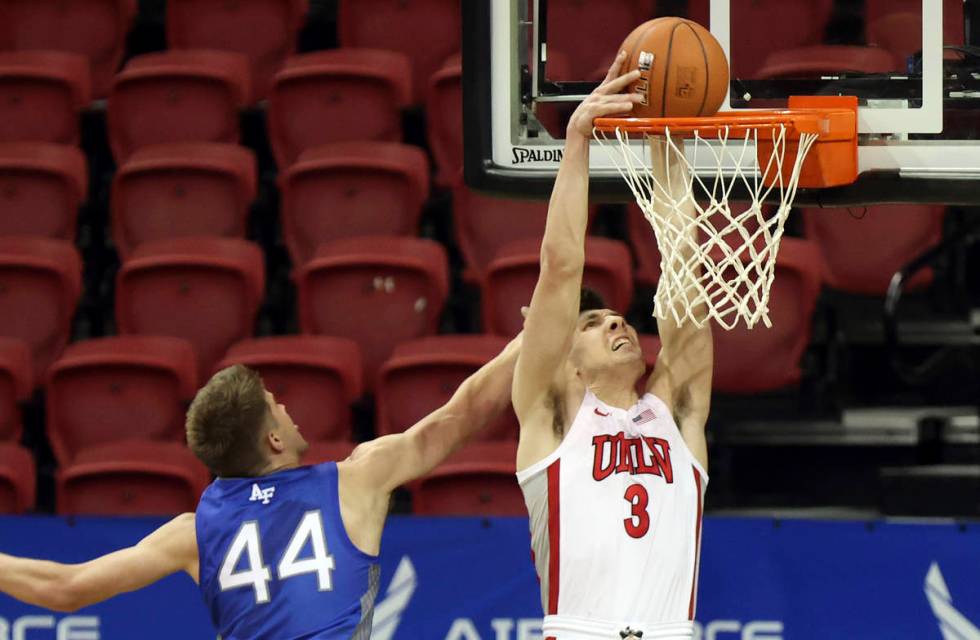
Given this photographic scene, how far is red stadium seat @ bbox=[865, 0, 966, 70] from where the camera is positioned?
5.12 meters

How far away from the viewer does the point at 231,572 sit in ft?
14.9

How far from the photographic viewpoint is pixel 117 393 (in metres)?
7.18

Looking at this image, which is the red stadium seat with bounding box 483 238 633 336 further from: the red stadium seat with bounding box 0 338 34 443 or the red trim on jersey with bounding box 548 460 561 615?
the red trim on jersey with bounding box 548 460 561 615

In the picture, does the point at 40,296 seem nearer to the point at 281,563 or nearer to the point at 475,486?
the point at 475,486

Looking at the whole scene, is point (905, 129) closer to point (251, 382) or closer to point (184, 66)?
point (251, 382)

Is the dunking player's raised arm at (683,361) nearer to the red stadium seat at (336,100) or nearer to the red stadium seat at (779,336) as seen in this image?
the red stadium seat at (779,336)

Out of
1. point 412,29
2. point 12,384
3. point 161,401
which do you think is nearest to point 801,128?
point 161,401

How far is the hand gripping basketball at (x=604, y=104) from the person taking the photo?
4574mm

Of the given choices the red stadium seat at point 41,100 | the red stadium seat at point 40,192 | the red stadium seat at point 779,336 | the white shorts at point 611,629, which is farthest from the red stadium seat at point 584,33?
the red stadium seat at point 41,100

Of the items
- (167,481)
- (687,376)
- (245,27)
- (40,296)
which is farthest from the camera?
(245,27)

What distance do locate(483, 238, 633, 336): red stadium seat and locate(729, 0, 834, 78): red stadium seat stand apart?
1270 millimetres

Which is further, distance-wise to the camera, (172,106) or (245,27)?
(245,27)

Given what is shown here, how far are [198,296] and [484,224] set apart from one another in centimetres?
125

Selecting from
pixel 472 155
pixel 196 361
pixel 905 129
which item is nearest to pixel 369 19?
pixel 196 361
